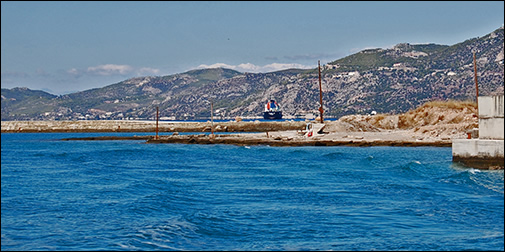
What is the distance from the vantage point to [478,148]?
29047 mm

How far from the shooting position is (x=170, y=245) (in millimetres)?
14844

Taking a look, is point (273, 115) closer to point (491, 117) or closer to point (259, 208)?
point (491, 117)

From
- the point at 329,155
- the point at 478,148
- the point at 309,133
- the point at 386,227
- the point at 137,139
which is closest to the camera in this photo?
the point at 386,227

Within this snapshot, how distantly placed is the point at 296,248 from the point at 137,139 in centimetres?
7208

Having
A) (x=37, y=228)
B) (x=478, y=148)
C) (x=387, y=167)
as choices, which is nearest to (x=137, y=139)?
(x=387, y=167)

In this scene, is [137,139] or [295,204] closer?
[295,204]

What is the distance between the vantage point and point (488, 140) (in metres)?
28.7

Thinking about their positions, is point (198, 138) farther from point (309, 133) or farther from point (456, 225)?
point (456, 225)

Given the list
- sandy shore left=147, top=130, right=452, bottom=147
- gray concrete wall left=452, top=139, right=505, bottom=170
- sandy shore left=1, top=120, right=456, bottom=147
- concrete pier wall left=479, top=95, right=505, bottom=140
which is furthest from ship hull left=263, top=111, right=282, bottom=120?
Result: concrete pier wall left=479, top=95, right=505, bottom=140

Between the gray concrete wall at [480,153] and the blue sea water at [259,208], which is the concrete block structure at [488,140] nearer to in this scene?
the gray concrete wall at [480,153]

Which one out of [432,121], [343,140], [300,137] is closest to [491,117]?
[343,140]

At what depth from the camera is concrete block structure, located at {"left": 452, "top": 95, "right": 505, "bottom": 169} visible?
92.7ft

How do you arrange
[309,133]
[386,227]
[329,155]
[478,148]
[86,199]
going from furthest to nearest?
[309,133]
[329,155]
[478,148]
[86,199]
[386,227]

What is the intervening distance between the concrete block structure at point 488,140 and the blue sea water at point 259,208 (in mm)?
754
